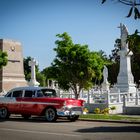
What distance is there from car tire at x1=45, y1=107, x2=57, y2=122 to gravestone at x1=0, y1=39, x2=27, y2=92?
55003mm

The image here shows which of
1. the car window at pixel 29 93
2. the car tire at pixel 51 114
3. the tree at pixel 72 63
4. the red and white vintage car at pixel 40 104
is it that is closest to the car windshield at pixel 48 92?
the red and white vintage car at pixel 40 104

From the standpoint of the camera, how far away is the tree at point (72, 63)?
91.1 feet

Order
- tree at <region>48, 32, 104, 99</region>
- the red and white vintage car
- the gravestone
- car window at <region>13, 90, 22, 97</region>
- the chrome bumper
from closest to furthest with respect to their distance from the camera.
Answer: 1. the chrome bumper
2. the red and white vintage car
3. car window at <region>13, 90, 22, 97</region>
4. tree at <region>48, 32, 104, 99</region>
5. the gravestone

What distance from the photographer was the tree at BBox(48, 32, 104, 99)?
27766 millimetres

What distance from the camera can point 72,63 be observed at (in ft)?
92.0

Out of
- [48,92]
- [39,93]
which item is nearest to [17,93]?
[39,93]

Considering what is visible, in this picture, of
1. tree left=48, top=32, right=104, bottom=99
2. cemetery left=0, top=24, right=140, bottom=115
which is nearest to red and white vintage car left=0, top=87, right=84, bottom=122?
cemetery left=0, top=24, right=140, bottom=115

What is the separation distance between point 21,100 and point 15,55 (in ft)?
192

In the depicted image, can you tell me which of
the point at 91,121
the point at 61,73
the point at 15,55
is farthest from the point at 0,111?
the point at 15,55

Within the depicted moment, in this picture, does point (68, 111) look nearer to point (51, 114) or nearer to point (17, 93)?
point (51, 114)

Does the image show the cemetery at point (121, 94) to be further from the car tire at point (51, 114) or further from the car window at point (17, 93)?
the car window at point (17, 93)

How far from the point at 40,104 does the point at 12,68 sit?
58.2 m

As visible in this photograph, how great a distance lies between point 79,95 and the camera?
95.8ft

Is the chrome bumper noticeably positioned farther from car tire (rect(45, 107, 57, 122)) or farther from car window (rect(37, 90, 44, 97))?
car window (rect(37, 90, 44, 97))
